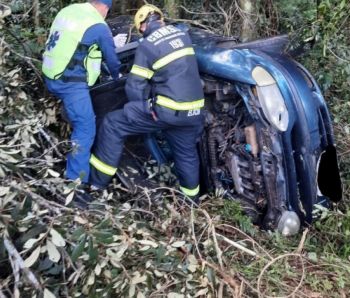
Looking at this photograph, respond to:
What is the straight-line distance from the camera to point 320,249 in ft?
12.4

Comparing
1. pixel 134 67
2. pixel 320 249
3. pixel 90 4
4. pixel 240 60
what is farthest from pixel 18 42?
pixel 320 249

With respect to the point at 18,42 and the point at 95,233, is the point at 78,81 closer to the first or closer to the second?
the point at 18,42

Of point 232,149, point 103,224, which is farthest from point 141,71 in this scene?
point 103,224

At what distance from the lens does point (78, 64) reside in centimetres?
402

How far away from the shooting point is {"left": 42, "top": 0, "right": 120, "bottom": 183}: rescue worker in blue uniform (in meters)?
3.97

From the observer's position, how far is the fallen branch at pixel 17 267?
241 cm

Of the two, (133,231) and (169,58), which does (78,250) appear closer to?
(133,231)

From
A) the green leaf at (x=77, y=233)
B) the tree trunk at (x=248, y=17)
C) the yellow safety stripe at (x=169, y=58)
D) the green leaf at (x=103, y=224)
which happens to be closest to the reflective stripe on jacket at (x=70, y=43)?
the yellow safety stripe at (x=169, y=58)

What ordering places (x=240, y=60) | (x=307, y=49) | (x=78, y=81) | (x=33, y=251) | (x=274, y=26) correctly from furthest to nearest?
(x=274, y=26), (x=307, y=49), (x=78, y=81), (x=240, y=60), (x=33, y=251)

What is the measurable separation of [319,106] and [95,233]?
192cm

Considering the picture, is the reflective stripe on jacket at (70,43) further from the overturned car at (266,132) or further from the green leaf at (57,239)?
the green leaf at (57,239)

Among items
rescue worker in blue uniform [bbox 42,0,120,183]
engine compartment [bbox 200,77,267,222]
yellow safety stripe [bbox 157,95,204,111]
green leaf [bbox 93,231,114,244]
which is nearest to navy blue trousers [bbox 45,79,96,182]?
rescue worker in blue uniform [bbox 42,0,120,183]

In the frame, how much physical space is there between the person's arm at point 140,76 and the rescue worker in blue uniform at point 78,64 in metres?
0.24

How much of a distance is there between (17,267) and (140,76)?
1822 mm
